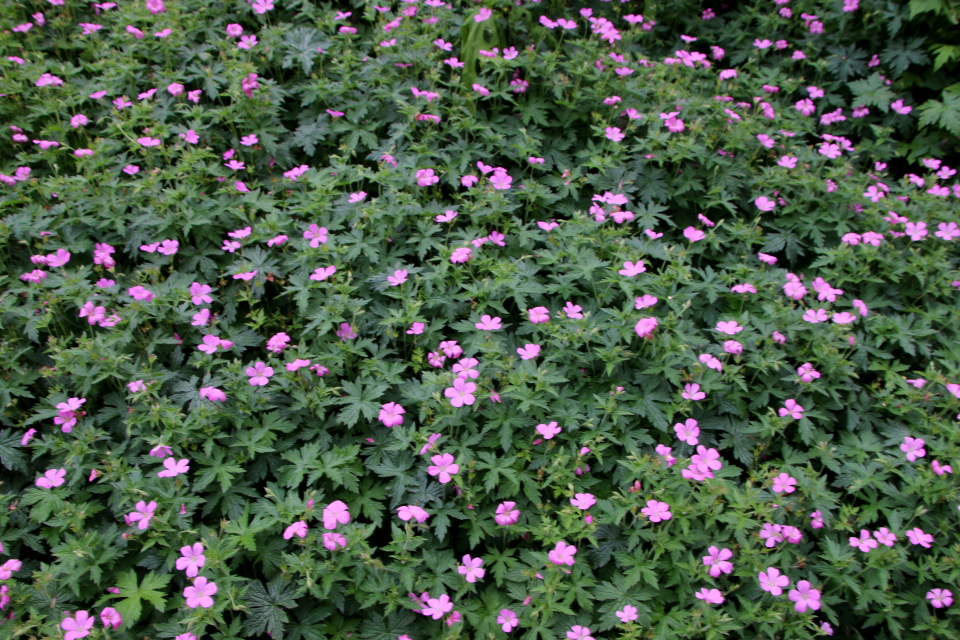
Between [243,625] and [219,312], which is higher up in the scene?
[219,312]

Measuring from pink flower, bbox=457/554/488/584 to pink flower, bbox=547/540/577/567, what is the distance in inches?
13.0

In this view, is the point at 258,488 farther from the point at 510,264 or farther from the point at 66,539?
the point at 510,264

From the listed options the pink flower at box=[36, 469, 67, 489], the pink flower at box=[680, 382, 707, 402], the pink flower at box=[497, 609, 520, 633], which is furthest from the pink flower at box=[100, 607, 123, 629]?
the pink flower at box=[680, 382, 707, 402]

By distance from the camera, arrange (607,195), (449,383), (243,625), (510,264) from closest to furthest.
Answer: (243,625)
(449,383)
(510,264)
(607,195)

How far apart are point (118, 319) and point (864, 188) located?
5324 mm

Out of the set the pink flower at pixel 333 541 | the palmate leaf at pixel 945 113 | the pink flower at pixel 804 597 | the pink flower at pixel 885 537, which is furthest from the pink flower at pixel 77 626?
the palmate leaf at pixel 945 113

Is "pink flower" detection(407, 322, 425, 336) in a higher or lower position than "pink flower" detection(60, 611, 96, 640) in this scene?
higher

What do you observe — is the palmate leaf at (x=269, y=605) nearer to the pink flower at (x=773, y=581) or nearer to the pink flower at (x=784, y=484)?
the pink flower at (x=773, y=581)

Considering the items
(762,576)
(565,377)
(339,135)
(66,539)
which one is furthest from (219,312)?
(762,576)

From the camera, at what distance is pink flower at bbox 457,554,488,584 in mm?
2752

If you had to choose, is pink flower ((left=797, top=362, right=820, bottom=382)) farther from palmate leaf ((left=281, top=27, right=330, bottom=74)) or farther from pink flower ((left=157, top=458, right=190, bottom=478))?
palmate leaf ((left=281, top=27, right=330, bottom=74))

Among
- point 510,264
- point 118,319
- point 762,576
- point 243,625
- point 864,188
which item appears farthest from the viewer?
point 864,188

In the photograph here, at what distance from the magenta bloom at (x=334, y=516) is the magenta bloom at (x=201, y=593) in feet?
1.68

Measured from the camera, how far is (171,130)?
4238 millimetres
